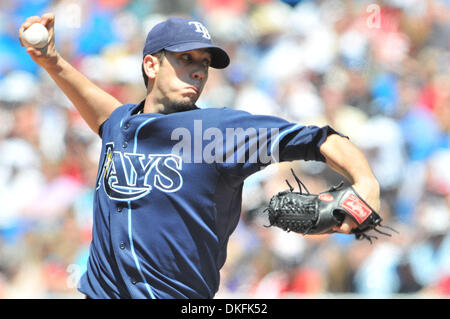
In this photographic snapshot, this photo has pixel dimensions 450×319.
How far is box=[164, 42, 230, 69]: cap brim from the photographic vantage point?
9.64 ft

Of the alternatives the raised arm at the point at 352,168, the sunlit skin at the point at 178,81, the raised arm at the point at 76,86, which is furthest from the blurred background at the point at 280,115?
the raised arm at the point at 352,168

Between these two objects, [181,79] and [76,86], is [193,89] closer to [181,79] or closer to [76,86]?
[181,79]

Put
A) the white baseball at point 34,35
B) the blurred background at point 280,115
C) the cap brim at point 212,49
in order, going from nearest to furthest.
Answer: the cap brim at point 212,49 → the white baseball at point 34,35 → the blurred background at point 280,115

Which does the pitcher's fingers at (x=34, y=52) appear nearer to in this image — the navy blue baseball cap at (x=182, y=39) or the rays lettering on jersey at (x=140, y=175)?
the navy blue baseball cap at (x=182, y=39)

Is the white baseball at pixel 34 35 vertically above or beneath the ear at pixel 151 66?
above

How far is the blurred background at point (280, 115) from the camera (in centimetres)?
585

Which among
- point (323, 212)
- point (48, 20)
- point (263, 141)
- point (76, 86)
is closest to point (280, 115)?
point (76, 86)

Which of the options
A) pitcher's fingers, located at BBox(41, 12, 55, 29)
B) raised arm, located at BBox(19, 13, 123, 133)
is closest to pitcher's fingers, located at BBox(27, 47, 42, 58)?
raised arm, located at BBox(19, 13, 123, 133)

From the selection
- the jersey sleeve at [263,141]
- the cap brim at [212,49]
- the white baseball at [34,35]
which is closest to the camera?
the jersey sleeve at [263,141]

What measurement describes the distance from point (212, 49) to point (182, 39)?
153 millimetres

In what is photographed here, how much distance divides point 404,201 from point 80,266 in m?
3.15

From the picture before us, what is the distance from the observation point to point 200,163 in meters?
2.72

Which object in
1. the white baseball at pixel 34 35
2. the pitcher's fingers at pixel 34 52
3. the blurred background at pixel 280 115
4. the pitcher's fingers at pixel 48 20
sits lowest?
the blurred background at pixel 280 115

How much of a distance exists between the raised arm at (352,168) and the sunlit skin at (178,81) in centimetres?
83
